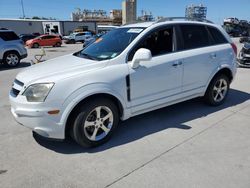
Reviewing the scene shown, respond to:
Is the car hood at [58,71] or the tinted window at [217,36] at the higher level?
the tinted window at [217,36]

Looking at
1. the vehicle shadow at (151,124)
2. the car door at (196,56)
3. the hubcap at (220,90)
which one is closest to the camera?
the vehicle shadow at (151,124)

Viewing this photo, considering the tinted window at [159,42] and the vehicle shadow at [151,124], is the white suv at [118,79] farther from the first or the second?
the vehicle shadow at [151,124]

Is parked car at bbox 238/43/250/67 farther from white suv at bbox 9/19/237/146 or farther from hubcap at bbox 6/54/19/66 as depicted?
hubcap at bbox 6/54/19/66

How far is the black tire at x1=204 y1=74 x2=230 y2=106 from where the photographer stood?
455cm

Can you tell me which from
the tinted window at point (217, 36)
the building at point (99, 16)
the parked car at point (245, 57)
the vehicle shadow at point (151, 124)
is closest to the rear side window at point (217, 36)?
the tinted window at point (217, 36)

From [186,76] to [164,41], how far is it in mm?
750

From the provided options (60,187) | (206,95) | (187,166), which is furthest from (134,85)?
(206,95)

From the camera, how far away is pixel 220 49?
446 centimetres

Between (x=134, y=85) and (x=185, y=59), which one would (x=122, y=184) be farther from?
(x=185, y=59)

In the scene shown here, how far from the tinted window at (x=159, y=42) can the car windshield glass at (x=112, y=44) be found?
7.3 inches

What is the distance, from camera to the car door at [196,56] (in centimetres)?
396

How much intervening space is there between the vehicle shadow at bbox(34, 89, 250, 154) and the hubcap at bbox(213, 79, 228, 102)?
0.20 metres

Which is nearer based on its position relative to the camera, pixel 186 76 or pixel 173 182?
pixel 173 182

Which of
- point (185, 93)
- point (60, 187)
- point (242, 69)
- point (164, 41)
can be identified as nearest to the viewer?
point (60, 187)
